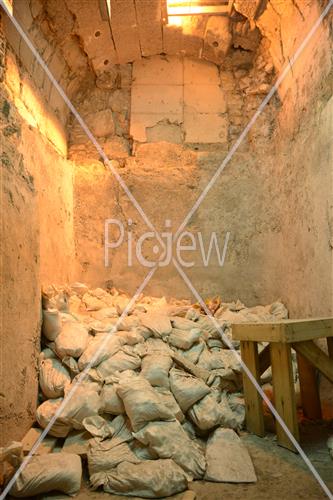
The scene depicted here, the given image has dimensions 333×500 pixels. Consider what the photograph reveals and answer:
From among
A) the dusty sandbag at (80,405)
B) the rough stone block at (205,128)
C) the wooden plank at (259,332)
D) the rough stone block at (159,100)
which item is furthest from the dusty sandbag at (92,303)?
the rough stone block at (159,100)

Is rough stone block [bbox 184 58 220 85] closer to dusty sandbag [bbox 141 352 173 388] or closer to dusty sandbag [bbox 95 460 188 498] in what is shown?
dusty sandbag [bbox 141 352 173 388]

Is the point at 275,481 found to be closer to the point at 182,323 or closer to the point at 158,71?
the point at 182,323

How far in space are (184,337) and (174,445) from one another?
1.00 meters

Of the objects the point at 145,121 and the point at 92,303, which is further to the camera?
the point at 145,121

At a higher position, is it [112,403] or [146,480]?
[112,403]

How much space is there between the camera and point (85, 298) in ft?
12.3

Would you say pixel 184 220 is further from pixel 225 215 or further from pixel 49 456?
pixel 49 456

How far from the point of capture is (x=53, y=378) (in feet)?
7.92

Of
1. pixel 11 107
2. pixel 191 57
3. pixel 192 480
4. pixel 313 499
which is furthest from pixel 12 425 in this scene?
pixel 191 57

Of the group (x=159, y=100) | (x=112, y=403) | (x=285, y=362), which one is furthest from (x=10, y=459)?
(x=159, y=100)

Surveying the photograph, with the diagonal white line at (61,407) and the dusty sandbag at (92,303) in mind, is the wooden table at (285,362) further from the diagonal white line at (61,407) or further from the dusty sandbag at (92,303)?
the dusty sandbag at (92,303)

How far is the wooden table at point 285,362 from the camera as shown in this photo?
85.9 inches

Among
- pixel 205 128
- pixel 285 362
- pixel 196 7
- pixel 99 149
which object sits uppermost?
pixel 196 7

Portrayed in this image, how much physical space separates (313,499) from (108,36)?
15.1ft
